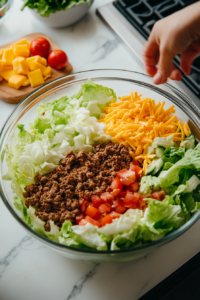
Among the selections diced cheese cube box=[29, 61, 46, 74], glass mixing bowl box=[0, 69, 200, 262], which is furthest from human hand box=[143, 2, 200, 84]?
diced cheese cube box=[29, 61, 46, 74]

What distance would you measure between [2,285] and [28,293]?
5.9 inches

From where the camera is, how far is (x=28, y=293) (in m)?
1.39

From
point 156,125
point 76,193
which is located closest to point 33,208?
point 76,193

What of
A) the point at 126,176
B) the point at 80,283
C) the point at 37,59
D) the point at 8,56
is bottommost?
the point at 80,283

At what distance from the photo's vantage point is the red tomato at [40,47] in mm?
2246

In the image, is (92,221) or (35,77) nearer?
(92,221)

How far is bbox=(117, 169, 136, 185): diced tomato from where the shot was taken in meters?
1.48

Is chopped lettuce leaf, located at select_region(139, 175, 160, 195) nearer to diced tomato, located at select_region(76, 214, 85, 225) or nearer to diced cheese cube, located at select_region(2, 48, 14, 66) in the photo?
diced tomato, located at select_region(76, 214, 85, 225)

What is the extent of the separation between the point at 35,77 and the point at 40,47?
304 mm


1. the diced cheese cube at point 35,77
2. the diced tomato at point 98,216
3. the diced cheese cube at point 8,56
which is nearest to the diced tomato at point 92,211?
the diced tomato at point 98,216

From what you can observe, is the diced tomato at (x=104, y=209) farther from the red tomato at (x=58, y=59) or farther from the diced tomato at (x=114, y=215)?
the red tomato at (x=58, y=59)

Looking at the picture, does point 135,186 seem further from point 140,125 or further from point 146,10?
point 146,10

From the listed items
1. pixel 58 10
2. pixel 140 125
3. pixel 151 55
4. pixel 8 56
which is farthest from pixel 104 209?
pixel 58 10

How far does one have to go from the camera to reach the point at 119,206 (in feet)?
4.68
